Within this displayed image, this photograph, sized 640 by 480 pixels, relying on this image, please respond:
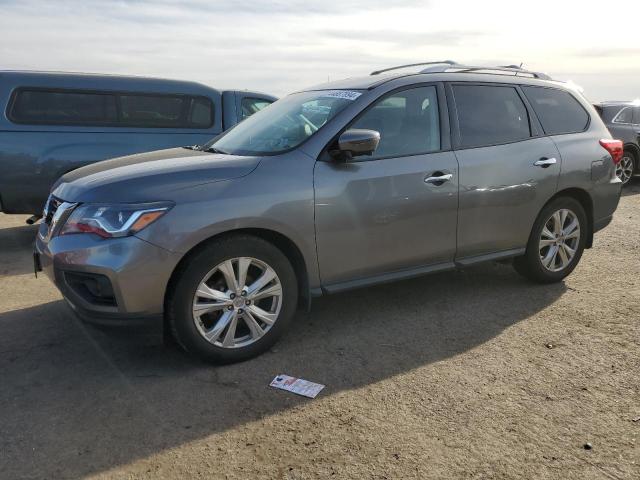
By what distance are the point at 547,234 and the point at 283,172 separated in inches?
100

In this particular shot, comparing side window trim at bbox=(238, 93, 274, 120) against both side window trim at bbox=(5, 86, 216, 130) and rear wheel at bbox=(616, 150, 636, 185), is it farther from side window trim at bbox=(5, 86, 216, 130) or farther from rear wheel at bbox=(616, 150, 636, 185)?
rear wheel at bbox=(616, 150, 636, 185)

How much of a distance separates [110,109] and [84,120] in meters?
0.35

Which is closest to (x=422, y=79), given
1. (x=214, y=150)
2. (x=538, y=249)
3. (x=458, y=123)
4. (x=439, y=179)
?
(x=458, y=123)

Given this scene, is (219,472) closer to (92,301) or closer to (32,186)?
(92,301)

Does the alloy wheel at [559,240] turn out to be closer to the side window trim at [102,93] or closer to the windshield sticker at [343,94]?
the windshield sticker at [343,94]

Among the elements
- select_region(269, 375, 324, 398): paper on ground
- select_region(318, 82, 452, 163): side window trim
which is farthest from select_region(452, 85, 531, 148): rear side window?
select_region(269, 375, 324, 398): paper on ground

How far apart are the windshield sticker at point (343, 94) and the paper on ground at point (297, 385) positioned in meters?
1.94

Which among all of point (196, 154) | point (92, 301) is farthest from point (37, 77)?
point (92, 301)

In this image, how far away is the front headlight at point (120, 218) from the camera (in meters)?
3.19

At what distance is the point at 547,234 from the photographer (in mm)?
4895

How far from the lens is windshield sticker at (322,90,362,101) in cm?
404

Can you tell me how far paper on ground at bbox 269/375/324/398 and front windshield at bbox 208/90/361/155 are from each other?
56.4 inches

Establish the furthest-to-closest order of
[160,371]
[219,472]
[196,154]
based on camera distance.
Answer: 1. [196,154]
2. [160,371]
3. [219,472]

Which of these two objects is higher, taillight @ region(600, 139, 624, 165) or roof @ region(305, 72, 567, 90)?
roof @ region(305, 72, 567, 90)
